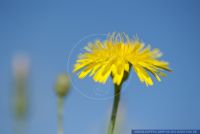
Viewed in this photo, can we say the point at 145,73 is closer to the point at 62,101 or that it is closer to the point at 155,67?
the point at 155,67

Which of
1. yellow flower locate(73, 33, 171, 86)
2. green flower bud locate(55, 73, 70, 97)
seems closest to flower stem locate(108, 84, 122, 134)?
yellow flower locate(73, 33, 171, 86)

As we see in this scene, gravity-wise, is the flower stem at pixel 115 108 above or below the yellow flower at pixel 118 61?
below

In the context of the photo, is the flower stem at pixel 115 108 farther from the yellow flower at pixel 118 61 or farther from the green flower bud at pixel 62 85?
the green flower bud at pixel 62 85

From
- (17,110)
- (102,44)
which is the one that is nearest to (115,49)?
(102,44)

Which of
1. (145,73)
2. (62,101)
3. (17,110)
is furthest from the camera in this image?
(62,101)

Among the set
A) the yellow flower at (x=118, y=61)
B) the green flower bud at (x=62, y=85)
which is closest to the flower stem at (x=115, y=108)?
the yellow flower at (x=118, y=61)

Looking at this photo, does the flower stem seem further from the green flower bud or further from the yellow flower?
the green flower bud
